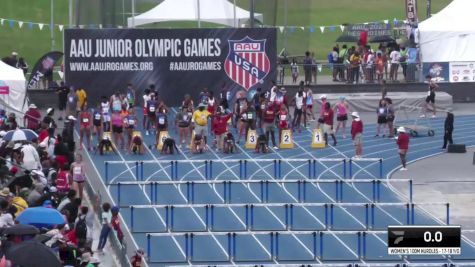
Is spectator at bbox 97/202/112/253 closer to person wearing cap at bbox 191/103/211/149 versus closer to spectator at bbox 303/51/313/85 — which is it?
person wearing cap at bbox 191/103/211/149

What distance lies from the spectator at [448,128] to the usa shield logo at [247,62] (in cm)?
812

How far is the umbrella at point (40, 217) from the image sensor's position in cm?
2083

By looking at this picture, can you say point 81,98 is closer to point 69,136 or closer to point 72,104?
point 72,104

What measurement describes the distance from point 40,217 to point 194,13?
109ft

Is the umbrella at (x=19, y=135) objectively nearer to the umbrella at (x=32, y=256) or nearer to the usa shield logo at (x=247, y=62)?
the usa shield logo at (x=247, y=62)

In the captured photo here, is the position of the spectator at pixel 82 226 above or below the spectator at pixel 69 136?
below

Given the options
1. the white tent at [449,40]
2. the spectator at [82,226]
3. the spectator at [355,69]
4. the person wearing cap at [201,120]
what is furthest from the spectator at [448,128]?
the spectator at [82,226]

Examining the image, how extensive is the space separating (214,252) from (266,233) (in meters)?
1.21

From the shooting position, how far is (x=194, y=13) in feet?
177

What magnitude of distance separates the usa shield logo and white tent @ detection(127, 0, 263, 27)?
11.9ft

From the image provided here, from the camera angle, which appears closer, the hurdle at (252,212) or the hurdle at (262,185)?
the hurdle at (252,212)

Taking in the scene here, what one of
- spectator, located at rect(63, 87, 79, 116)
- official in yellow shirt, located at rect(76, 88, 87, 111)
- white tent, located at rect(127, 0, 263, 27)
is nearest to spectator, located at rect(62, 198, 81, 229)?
spectator, located at rect(63, 87, 79, 116)

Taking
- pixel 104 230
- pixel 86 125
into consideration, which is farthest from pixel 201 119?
pixel 104 230

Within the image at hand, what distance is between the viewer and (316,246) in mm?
29422
